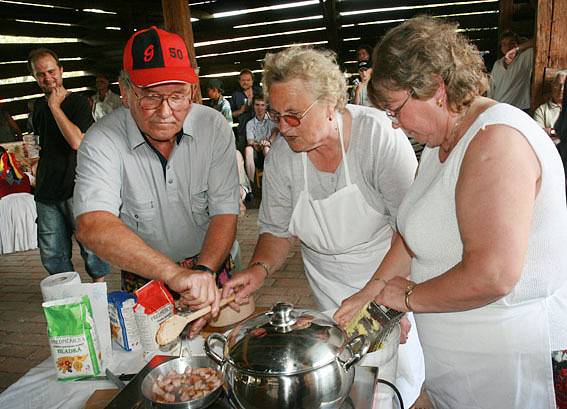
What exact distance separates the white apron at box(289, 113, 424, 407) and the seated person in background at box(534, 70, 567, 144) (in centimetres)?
361

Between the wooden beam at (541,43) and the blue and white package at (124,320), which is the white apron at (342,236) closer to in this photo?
the blue and white package at (124,320)

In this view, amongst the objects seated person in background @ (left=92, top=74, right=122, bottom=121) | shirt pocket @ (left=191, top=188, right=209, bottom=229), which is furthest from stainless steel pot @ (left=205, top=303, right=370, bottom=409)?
seated person in background @ (left=92, top=74, right=122, bottom=121)

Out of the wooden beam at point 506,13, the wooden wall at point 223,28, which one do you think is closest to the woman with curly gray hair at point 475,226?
the wooden wall at point 223,28

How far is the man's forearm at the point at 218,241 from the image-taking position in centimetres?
179

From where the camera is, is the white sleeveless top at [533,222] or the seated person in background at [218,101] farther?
the seated person in background at [218,101]

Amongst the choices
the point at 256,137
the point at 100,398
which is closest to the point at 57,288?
the point at 100,398

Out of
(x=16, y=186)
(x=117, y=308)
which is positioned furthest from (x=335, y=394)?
(x=16, y=186)

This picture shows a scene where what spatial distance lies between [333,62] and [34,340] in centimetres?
329

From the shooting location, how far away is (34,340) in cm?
366

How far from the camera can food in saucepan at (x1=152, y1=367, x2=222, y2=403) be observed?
111cm

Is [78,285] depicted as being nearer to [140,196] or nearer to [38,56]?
[140,196]

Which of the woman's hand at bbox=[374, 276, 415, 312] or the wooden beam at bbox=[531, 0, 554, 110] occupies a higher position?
the wooden beam at bbox=[531, 0, 554, 110]

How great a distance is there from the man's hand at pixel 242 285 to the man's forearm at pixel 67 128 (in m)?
2.31

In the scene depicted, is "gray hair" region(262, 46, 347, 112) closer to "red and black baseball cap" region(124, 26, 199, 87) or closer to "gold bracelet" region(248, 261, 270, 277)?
"red and black baseball cap" region(124, 26, 199, 87)
